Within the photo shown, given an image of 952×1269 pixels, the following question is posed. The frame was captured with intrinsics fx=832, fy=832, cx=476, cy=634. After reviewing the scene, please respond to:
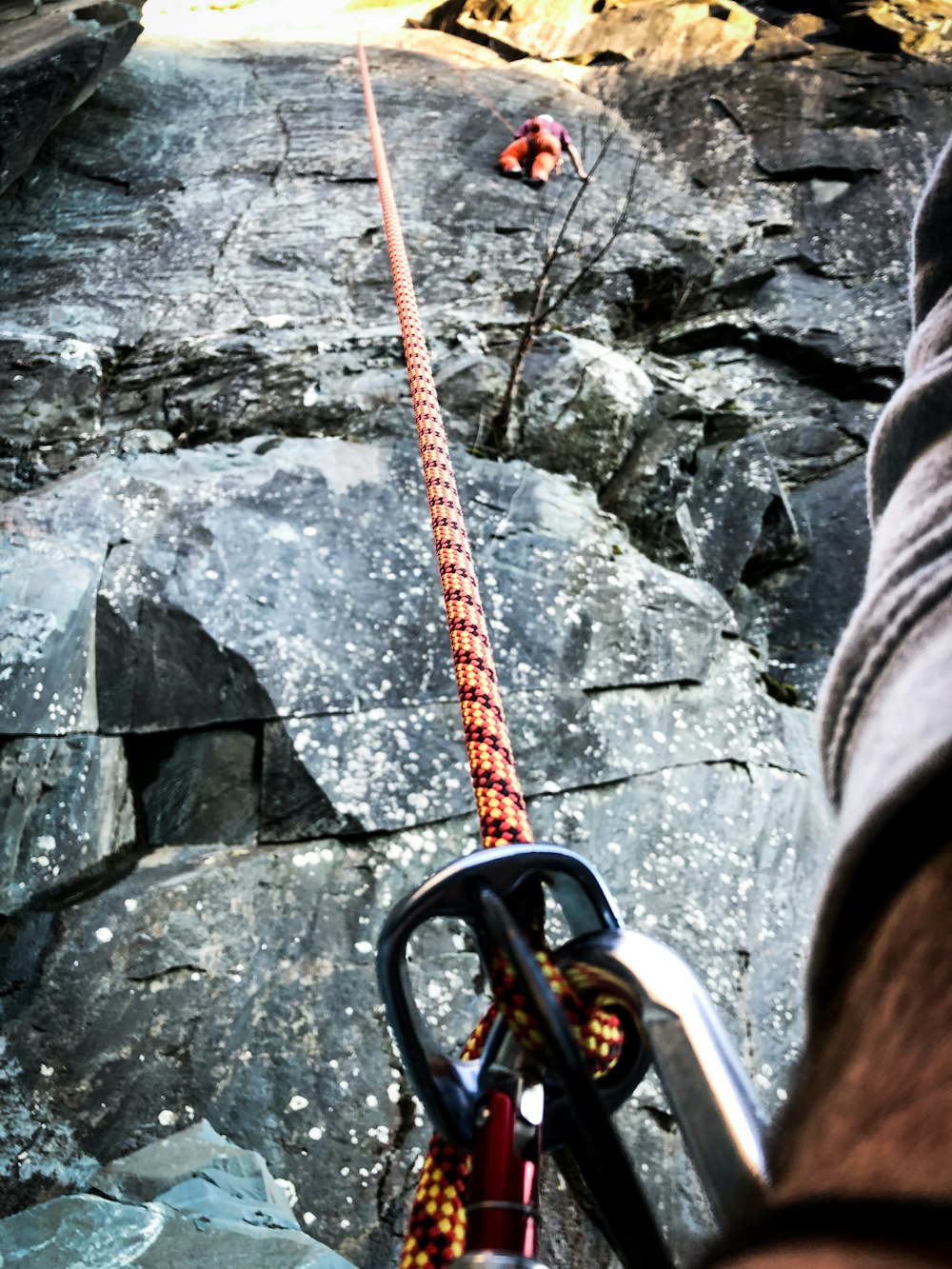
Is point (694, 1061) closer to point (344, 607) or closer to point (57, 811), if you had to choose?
point (57, 811)

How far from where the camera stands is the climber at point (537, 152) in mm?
4508

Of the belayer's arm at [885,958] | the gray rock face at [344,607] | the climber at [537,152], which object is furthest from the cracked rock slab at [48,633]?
the climber at [537,152]

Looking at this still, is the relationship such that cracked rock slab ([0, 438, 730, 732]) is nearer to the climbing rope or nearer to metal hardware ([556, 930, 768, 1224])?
the climbing rope

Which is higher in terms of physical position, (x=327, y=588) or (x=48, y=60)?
(x=48, y=60)

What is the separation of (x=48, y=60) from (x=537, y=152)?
241 centimetres

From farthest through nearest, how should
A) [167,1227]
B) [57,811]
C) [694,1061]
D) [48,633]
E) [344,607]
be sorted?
[344,607], [48,633], [57,811], [167,1227], [694,1061]

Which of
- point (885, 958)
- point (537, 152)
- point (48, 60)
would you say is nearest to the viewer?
point (885, 958)

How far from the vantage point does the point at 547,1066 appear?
1.34ft

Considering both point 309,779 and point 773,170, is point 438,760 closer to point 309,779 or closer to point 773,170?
point 309,779

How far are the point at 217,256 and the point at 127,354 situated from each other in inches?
32.9

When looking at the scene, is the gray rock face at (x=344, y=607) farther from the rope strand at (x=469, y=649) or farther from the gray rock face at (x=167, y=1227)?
the rope strand at (x=469, y=649)

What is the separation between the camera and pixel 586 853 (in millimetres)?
2078

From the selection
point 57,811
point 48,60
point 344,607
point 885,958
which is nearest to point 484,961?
point 885,958

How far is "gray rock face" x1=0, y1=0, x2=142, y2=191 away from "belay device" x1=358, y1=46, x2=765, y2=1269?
→ 419 centimetres
